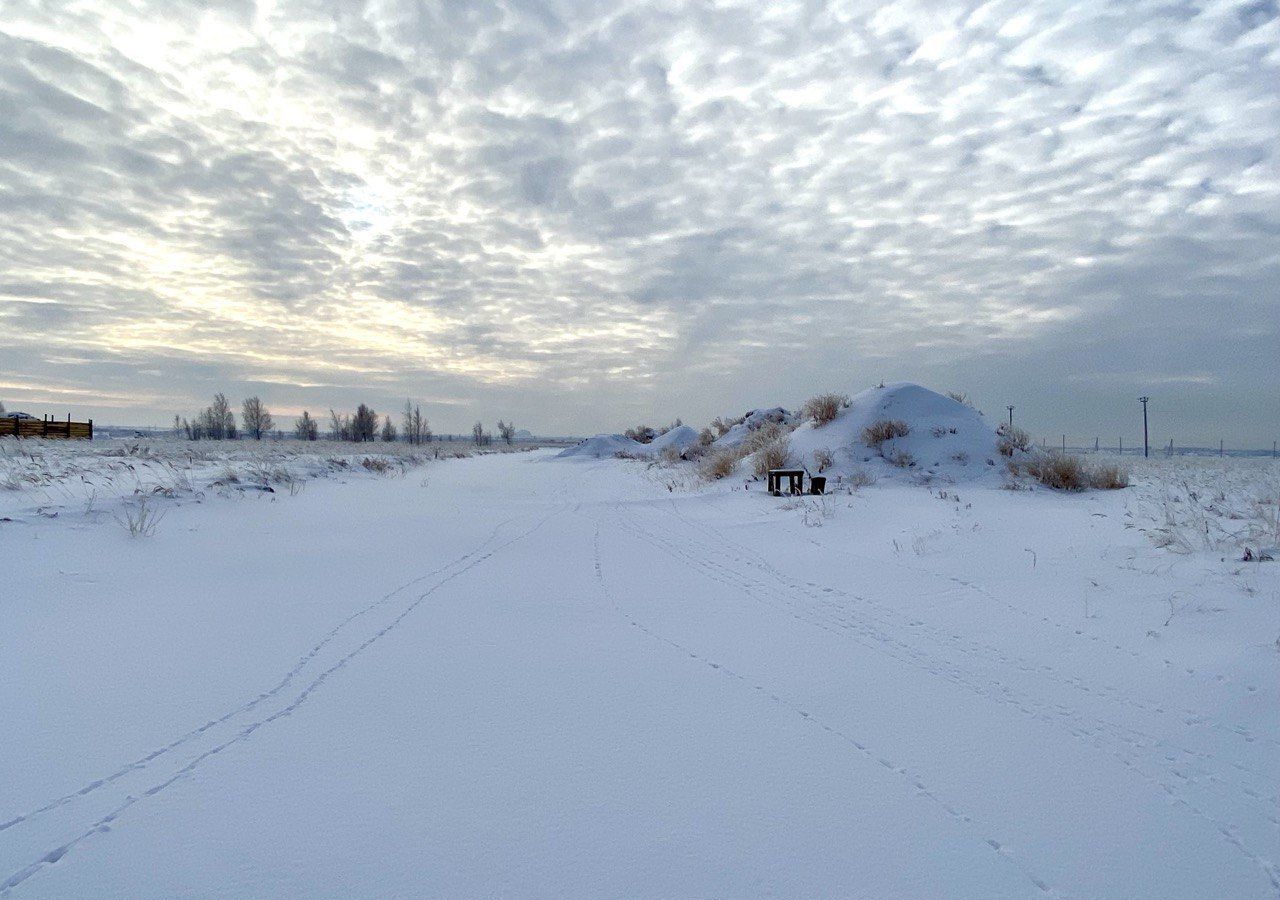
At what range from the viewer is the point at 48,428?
38.8m

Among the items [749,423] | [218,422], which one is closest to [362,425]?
[218,422]

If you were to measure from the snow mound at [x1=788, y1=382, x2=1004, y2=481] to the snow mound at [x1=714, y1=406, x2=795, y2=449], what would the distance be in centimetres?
1325

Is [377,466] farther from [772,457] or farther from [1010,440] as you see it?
[1010,440]

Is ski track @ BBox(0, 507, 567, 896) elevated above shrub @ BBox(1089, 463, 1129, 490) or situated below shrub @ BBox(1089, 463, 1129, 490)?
below

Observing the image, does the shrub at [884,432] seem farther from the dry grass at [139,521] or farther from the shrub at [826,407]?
the dry grass at [139,521]

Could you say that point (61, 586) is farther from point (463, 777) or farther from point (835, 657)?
point (835, 657)

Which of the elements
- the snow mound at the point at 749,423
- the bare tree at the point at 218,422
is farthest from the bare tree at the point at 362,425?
the snow mound at the point at 749,423

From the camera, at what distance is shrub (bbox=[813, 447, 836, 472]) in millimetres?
16844

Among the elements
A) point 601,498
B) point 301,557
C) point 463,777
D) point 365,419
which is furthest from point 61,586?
point 365,419

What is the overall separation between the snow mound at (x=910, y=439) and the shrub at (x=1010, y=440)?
0.19m

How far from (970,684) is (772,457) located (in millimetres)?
13881

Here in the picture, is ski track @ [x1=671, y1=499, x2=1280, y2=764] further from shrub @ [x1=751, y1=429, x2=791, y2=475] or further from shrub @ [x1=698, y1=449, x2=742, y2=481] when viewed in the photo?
shrub @ [x1=698, y1=449, x2=742, y2=481]

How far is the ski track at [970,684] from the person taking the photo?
9.22 feet

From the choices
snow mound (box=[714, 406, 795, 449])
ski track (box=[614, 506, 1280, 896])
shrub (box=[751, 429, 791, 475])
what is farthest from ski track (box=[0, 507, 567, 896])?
snow mound (box=[714, 406, 795, 449])
